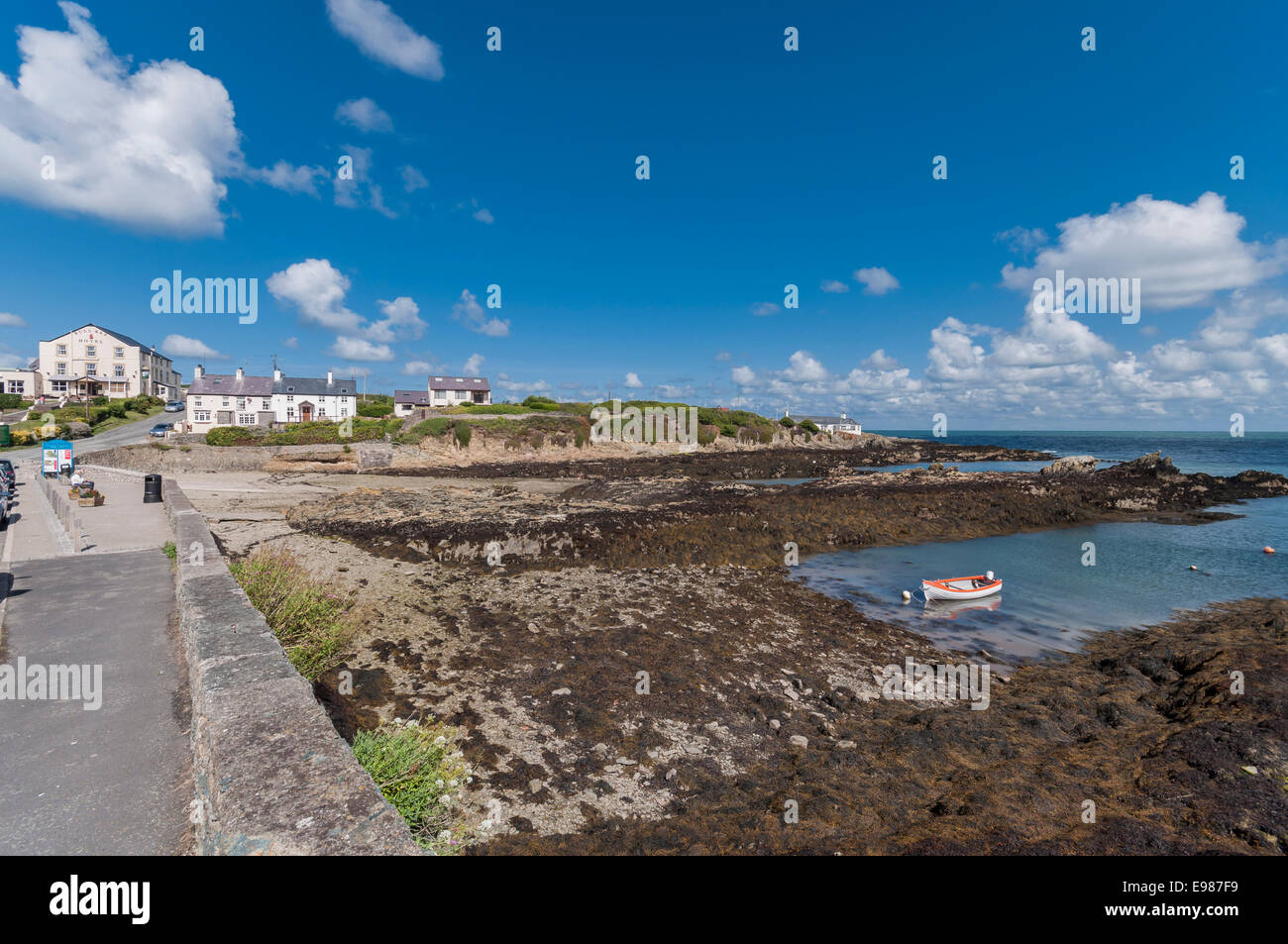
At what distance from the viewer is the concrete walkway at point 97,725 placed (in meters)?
4.02

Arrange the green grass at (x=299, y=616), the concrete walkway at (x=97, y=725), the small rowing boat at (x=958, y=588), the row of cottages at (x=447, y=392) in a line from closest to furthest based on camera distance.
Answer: the concrete walkway at (x=97, y=725)
the green grass at (x=299, y=616)
the small rowing boat at (x=958, y=588)
the row of cottages at (x=447, y=392)

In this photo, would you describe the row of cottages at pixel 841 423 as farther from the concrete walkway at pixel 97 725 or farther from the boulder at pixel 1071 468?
the concrete walkway at pixel 97 725

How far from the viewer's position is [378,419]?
5472cm

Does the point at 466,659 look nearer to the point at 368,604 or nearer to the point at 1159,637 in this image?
the point at 368,604

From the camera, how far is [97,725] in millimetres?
5320

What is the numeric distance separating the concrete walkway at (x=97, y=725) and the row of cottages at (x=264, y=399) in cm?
5370

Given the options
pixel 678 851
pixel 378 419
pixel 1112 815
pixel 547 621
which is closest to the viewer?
pixel 678 851

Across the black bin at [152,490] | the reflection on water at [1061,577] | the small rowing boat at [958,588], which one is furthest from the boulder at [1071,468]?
the black bin at [152,490]

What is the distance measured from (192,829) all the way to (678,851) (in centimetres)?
406

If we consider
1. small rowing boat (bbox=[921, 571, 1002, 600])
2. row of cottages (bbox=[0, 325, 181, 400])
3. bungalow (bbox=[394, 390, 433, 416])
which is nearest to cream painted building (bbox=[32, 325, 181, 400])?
row of cottages (bbox=[0, 325, 181, 400])
